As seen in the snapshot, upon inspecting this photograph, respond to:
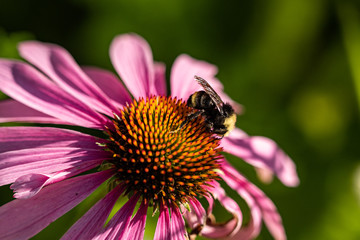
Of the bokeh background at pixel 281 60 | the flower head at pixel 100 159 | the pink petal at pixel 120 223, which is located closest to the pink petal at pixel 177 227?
the flower head at pixel 100 159

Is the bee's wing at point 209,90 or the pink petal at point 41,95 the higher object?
the bee's wing at point 209,90

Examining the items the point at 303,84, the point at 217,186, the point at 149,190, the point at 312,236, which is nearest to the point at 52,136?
the point at 149,190

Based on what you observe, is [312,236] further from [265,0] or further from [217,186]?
[265,0]

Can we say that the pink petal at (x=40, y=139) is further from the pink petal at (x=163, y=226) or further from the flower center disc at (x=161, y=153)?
the pink petal at (x=163, y=226)

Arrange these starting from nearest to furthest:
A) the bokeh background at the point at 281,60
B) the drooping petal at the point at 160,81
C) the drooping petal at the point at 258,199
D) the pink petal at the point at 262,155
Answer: the drooping petal at the point at 258,199 → the pink petal at the point at 262,155 → the drooping petal at the point at 160,81 → the bokeh background at the point at 281,60

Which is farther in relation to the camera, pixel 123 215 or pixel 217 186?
pixel 217 186

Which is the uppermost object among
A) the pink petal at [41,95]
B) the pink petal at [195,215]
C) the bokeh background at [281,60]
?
the bokeh background at [281,60]

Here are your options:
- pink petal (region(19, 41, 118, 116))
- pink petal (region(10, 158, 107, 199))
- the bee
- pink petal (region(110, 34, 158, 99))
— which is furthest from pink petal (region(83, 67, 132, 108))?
pink petal (region(10, 158, 107, 199))

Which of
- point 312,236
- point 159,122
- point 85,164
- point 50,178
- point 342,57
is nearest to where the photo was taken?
point 50,178
